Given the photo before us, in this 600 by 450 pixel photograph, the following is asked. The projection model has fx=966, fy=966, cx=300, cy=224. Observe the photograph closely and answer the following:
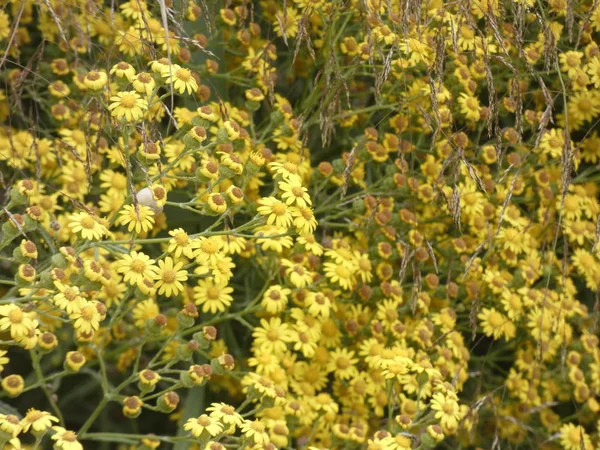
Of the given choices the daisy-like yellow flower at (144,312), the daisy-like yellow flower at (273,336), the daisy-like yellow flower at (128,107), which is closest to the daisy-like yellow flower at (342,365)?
the daisy-like yellow flower at (273,336)

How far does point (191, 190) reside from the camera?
73.3 inches

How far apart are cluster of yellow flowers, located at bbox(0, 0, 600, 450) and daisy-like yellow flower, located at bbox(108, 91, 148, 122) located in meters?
0.03

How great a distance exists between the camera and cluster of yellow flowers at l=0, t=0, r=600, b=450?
1.53 meters

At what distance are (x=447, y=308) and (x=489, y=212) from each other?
9.0 inches

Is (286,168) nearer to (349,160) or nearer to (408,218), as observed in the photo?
(349,160)

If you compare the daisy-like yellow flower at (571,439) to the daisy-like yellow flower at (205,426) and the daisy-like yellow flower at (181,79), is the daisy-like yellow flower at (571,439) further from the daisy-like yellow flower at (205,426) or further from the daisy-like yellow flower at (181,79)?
the daisy-like yellow flower at (181,79)

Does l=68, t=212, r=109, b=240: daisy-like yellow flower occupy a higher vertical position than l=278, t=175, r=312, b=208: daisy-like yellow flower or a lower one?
lower

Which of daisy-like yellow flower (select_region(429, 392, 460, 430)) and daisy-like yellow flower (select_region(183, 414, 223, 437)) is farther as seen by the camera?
daisy-like yellow flower (select_region(429, 392, 460, 430))

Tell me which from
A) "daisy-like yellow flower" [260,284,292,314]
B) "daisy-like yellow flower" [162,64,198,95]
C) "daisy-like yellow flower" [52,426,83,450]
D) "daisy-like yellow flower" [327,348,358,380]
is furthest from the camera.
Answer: "daisy-like yellow flower" [327,348,358,380]

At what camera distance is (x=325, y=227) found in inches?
73.2

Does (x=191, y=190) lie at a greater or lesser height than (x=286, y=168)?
lesser

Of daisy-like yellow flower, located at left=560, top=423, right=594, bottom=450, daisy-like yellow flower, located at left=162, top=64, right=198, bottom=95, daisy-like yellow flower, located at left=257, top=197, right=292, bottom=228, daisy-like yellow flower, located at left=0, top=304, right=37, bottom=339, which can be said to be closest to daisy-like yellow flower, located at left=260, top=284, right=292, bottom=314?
daisy-like yellow flower, located at left=257, top=197, right=292, bottom=228

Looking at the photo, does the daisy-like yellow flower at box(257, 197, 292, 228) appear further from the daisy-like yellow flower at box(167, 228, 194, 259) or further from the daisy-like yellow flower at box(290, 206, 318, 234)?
the daisy-like yellow flower at box(167, 228, 194, 259)

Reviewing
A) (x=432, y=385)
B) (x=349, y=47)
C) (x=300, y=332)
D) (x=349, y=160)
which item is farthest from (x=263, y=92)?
(x=432, y=385)
